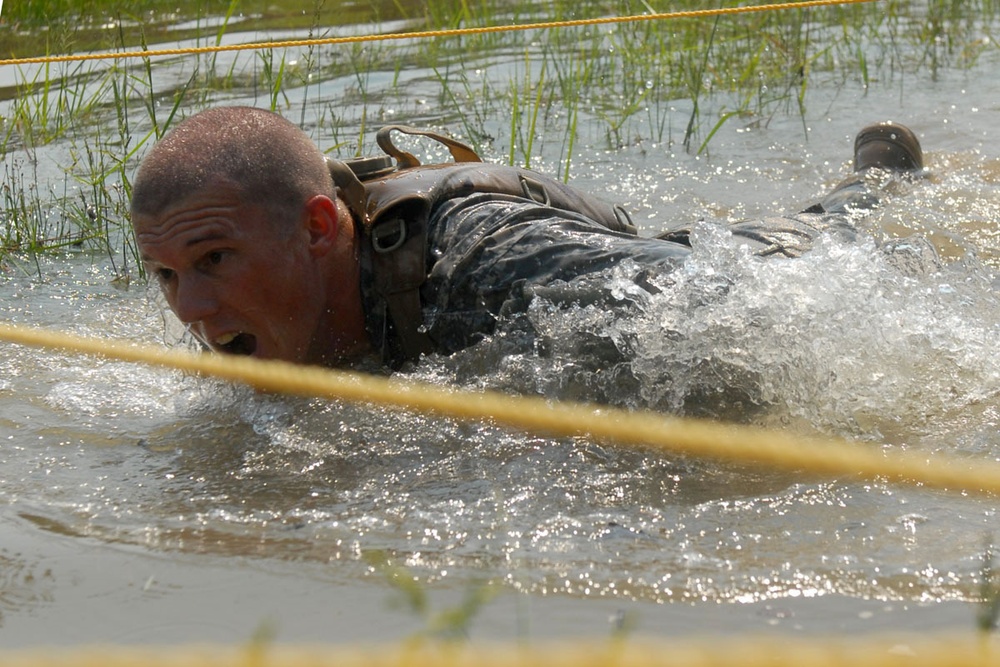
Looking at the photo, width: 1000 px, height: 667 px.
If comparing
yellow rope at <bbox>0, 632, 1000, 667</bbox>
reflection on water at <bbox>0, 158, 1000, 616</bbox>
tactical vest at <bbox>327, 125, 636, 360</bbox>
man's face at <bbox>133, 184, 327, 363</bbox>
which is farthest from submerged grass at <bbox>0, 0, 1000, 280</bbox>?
yellow rope at <bbox>0, 632, 1000, 667</bbox>

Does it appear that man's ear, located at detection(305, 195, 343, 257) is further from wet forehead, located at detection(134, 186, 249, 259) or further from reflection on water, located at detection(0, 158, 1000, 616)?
reflection on water, located at detection(0, 158, 1000, 616)

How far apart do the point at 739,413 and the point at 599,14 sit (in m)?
5.24

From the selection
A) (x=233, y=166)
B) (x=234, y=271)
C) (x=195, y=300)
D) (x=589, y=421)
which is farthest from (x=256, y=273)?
(x=589, y=421)

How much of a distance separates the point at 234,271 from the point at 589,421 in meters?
1.03

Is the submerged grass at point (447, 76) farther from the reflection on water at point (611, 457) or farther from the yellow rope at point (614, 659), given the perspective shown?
the yellow rope at point (614, 659)

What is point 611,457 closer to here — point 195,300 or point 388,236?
point 388,236

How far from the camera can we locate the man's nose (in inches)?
129

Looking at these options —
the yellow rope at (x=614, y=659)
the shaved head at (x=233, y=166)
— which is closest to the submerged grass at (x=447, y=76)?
the shaved head at (x=233, y=166)

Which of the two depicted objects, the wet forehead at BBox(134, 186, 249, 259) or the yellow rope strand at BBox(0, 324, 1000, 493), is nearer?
the yellow rope strand at BBox(0, 324, 1000, 493)

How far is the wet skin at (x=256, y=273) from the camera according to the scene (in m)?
3.29

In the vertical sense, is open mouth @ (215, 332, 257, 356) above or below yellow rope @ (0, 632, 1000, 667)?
below

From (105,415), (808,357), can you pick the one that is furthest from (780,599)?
(105,415)

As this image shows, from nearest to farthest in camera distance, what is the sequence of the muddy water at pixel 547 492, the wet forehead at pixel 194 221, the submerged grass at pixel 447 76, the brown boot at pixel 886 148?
the muddy water at pixel 547 492, the wet forehead at pixel 194 221, the brown boot at pixel 886 148, the submerged grass at pixel 447 76

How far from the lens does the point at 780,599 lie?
2.11 m
